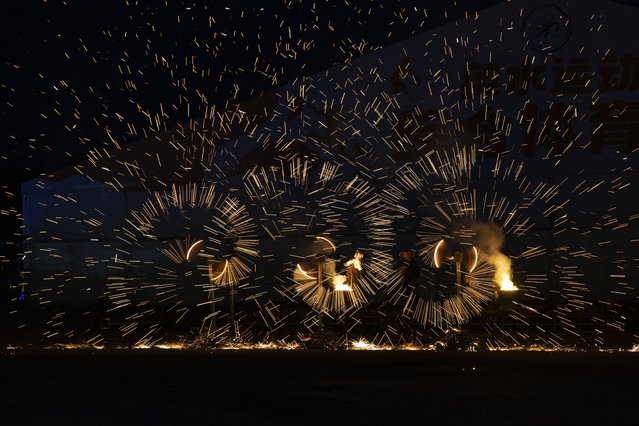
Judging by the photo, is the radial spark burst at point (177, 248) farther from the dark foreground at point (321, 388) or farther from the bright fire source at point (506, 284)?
the dark foreground at point (321, 388)

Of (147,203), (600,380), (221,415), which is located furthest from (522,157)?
(221,415)

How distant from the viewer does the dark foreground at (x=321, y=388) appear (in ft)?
32.8

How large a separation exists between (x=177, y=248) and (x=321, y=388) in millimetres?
14860

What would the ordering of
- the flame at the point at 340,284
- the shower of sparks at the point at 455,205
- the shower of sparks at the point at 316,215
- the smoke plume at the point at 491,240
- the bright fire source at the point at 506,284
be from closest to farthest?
the flame at the point at 340,284 < the bright fire source at the point at 506,284 < the smoke plume at the point at 491,240 < the shower of sparks at the point at 455,205 < the shower of sparks at the point at 316,215

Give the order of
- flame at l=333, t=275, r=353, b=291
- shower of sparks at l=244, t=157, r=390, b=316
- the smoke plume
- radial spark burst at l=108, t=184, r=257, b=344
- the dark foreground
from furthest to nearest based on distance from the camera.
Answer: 1. radial spark burst at l=108, t=184, r=257, b=344
2. shower of sparks at l=244, t=157, r=390, b=316
3. the smoke plume
4. flame at l=333, t=275, r=353, b=291
5. the dark foreground

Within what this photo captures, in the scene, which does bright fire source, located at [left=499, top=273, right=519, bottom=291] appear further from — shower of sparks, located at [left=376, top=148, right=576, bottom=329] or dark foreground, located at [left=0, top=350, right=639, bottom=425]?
dark foreground, located at [left=0, top=350, right=639, bottom=425]

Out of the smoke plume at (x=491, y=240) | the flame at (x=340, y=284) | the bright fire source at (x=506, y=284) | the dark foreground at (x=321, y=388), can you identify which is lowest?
the dark foreground at (x=321, y=388)

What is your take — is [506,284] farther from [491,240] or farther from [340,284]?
[340,284]

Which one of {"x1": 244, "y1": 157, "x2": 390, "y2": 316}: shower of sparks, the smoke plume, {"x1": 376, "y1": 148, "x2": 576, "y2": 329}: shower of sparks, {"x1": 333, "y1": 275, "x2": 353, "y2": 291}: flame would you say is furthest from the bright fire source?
{"x1": 244, "y1": 157, "x2": 390, "y2": 316}: shower of sparks

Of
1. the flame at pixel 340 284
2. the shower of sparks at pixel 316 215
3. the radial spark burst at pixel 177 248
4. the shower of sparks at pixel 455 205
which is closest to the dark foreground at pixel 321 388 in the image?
the flame at pixel 340 284

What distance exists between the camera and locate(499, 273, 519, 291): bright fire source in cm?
2033

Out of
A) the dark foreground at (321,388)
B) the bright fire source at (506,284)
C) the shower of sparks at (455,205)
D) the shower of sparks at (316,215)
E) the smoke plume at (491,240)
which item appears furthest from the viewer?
the shower of sparks at (316,215)

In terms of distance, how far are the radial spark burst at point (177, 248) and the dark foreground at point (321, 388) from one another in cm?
939

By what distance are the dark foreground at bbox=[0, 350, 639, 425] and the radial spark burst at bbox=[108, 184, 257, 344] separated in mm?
9386
